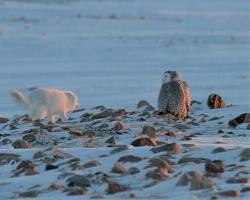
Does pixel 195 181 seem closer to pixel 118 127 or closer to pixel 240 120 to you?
pixel 118 127

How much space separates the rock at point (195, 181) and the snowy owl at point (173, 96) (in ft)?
13.4

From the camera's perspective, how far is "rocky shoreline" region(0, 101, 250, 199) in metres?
5.86

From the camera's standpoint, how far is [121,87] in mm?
16750

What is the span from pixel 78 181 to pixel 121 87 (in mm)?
10692

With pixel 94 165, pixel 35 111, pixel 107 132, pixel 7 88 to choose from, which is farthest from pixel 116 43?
pixel 94 165

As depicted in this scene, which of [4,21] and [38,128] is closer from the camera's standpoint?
[38,128]

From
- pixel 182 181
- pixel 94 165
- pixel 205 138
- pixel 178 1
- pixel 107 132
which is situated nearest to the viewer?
pixel 182 181

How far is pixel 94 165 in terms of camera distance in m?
6.62

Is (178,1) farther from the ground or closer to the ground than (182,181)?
farther from the ground

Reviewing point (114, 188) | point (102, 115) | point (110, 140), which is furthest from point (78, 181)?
point (102, 115)

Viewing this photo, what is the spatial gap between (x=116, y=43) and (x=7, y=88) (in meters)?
9.63

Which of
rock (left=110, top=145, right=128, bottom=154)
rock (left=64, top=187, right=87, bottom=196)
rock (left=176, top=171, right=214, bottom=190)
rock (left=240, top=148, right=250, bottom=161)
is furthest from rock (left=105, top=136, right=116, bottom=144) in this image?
rock (left=176, top=171, right=214, bottom=190)

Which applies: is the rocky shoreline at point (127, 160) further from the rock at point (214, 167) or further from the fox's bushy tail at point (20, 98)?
the fox's bushy tail at point (20, 98)

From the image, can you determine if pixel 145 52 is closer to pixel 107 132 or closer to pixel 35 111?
pixel 35 111
